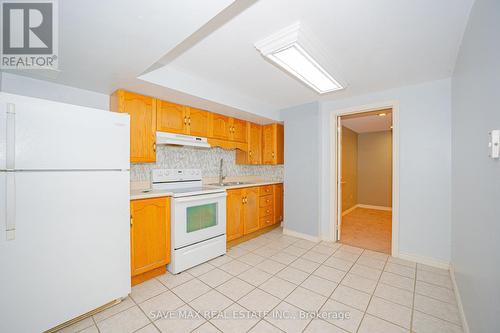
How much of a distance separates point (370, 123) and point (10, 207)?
19.5 ft

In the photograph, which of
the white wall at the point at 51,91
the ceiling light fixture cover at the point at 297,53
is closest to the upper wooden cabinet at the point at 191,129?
the white wall at the point at 51,91

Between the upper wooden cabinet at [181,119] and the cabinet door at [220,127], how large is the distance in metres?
0.12

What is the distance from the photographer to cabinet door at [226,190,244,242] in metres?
2.86

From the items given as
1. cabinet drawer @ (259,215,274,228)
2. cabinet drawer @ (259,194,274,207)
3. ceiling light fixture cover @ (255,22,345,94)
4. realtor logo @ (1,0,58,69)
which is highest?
ceiling light fixture cover @ (255,22,345,94)

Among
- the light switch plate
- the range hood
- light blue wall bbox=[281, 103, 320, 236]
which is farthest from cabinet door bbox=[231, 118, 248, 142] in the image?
the light switch plate

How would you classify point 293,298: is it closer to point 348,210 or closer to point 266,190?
point 266,190

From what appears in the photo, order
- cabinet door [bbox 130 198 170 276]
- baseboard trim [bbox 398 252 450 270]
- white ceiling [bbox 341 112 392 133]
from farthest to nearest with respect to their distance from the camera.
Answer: white ceiling [bbox 341 112 392 133]
baseboard trim [bbox 398 252 450 270]
cabinet door [bbox 130 198 170 276]

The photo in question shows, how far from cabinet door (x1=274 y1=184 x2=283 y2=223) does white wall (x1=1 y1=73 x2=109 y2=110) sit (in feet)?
9.62

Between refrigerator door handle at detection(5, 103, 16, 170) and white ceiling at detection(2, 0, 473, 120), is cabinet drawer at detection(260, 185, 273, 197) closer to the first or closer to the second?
white ceiling at detection(2, 0, 473, 120)

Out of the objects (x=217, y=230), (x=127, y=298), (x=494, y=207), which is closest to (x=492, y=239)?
(x=494, y=207)

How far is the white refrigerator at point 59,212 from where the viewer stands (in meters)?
1.22

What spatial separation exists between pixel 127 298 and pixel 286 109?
132 inches

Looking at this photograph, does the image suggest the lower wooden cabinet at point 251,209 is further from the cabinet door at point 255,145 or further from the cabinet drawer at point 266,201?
the cabinet door at point 255,145

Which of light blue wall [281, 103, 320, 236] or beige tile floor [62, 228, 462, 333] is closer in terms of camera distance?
beige tile floor [62, 228, 462, 333]
